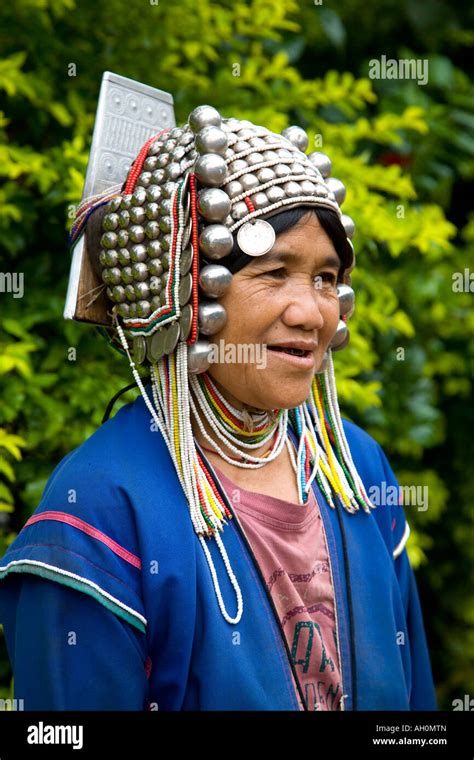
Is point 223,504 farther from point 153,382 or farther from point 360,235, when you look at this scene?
point 360,235

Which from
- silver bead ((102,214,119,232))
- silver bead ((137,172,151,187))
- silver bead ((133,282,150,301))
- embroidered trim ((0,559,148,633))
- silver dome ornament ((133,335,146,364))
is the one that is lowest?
embroidered trim ((0,559,148,633))

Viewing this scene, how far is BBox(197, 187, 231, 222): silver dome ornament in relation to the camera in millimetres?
2061

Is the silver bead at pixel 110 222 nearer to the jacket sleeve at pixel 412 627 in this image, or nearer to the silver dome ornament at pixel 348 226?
the silver dome ornament at pixel 348 226

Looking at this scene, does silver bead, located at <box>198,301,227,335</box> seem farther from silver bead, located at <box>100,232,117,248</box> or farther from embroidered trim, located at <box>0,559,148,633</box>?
embroidered trim, located at <box>0,559,148,633</box>

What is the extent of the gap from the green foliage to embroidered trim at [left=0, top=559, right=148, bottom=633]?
77 cm

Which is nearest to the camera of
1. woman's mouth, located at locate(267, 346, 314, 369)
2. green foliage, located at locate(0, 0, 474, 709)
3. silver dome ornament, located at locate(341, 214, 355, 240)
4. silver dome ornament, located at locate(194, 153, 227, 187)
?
silver dome ornament, located at locate(194, 153, 227, 187)

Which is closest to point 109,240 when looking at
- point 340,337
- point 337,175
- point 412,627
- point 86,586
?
point 340,337

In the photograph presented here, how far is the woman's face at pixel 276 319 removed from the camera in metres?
2.13

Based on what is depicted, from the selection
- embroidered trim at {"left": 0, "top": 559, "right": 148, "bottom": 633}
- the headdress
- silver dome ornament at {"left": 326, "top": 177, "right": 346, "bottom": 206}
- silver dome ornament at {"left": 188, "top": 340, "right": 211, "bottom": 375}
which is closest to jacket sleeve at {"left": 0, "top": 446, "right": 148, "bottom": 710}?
embroidered trim at {"left": 0, "top": 559, "right": 148, "bottom": 633}

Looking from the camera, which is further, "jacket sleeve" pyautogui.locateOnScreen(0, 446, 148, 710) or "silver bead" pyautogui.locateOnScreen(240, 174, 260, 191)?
"silver bead" pyautogui.locateOnScreen(240, 174, 260, 191)

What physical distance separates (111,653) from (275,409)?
25.3 inches

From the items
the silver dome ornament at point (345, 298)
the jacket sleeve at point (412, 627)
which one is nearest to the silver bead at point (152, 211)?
the silver dome ornament at point (345, 298)
